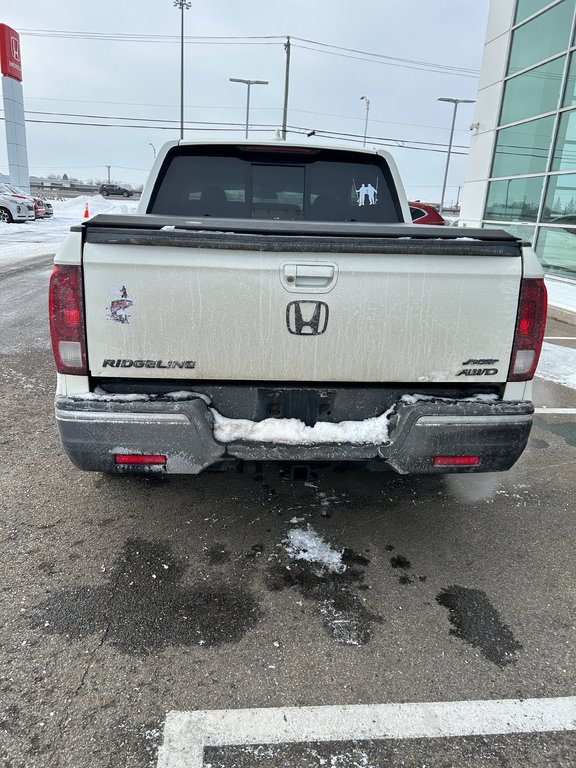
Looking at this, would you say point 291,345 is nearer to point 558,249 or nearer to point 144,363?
point 144,363

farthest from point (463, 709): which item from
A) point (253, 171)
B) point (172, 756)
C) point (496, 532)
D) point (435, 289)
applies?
point (253, 171)

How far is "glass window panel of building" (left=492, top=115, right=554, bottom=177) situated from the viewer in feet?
44.3

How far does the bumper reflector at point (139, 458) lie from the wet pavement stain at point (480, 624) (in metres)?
1.52

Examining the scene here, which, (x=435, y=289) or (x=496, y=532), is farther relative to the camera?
(x=496, y=532)

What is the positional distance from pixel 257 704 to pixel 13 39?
3976 centimetres

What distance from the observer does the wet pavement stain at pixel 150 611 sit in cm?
242

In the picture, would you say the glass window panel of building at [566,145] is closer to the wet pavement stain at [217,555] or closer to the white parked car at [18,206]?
the wet pavement stain at [217,555]

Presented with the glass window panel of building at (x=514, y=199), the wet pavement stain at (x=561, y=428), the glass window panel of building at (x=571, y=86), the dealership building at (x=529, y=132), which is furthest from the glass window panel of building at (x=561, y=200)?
the wet pavement stain at (x=561, y=428)

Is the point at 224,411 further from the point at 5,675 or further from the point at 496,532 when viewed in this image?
the point at 496,532

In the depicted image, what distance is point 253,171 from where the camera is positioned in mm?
4168

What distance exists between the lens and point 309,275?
252cm

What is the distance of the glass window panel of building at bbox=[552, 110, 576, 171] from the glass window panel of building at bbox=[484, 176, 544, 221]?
62cm

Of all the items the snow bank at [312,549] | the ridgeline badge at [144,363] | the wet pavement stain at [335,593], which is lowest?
the snow bank at [312,549]

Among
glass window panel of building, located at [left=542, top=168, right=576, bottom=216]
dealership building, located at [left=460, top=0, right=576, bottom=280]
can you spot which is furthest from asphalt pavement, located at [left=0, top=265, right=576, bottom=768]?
dealership building, located at [left=460, top=0, right=576, bottom=280]
